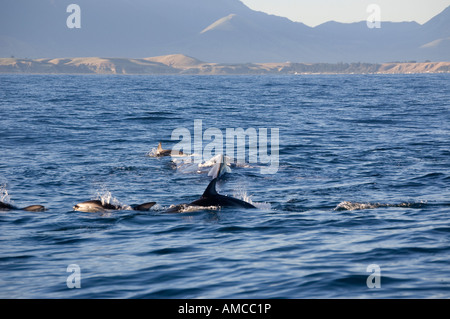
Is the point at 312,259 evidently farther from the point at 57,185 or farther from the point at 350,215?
the point at 57,185

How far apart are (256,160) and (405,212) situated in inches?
432

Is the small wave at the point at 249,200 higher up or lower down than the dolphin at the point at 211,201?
lower down

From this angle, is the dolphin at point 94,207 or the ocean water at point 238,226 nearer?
the ocean water at point 238,226

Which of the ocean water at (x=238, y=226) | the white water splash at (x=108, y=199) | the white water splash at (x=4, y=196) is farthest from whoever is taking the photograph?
the white water splash at (x=4, y=196)

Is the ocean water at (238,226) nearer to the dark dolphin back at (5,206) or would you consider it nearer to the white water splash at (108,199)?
the white water splash at (108,199)

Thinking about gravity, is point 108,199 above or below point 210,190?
below

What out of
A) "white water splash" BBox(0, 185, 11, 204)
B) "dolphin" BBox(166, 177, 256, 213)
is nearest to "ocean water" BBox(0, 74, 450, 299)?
"white water splash" BBox(0, 185, 11, 204)

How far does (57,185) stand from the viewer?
20156 mm

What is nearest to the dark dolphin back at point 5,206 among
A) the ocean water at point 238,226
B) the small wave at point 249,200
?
the ocean water at point 238,226

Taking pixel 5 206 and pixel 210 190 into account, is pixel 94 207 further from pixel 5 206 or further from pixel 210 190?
pixel 210 190

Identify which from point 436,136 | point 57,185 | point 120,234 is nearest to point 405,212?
point 120,234

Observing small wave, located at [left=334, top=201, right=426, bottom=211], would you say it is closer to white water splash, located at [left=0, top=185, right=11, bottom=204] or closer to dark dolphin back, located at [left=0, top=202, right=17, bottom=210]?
dark dolphin back, located at [left=0, top=202, right=17, bottom=210]

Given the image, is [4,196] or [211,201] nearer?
[211,201]

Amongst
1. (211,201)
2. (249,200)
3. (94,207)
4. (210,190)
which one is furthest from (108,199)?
(249,200)
